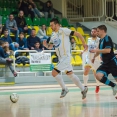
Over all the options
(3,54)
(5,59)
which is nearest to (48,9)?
(3,54)

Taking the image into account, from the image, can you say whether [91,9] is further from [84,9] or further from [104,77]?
[104,77]

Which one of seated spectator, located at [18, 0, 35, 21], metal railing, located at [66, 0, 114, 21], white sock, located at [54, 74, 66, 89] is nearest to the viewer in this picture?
white sock, located at [54, 74, 66, 89]

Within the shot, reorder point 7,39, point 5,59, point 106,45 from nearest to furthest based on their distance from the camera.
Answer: point 106,45 → point 5,59 → point 7,39

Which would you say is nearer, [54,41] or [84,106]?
[84,106]

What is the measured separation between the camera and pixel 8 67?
16344 mm

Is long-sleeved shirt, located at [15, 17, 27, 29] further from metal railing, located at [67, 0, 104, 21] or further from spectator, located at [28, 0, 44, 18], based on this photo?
metal railing, located at [67, 0, 104, 21]

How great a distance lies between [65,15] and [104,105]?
15256 millimetres

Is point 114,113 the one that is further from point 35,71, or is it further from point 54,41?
point 35,71

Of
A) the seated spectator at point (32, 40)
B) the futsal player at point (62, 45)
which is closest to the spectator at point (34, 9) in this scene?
the seated spectator at point (32, 40)

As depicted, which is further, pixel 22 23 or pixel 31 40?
pixel 22 23

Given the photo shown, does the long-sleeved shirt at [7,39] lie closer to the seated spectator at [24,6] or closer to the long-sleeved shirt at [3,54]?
the long-sleeved shirt at [3,54]

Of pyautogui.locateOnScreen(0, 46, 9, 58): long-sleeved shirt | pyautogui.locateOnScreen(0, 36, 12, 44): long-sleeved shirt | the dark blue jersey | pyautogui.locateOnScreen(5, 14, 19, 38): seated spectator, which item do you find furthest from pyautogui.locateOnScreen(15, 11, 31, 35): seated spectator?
the dark blue jersey

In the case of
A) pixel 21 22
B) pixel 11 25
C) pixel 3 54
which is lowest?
pixel 3 54

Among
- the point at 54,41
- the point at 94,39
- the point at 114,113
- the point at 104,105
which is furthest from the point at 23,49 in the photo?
the point at 114,113
